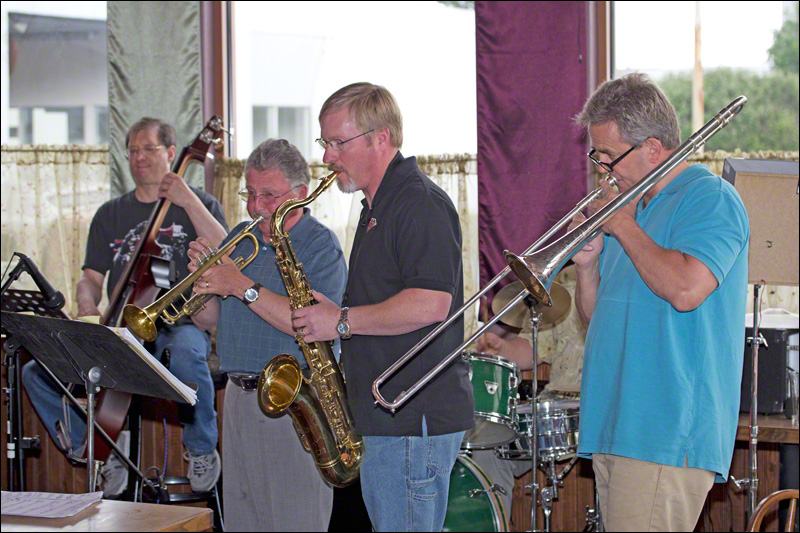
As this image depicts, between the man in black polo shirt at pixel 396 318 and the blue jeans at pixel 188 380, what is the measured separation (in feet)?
4.77

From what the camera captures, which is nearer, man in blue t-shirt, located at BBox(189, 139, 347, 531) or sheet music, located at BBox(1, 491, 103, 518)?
sheet music, located at BBox(1, 491, 103, 518)

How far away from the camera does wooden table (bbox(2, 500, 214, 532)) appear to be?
1539 millimetres

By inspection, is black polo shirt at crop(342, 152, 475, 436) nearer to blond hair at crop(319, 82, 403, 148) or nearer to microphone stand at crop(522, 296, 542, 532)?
blond hair at crop(319, 82, 403, 148)

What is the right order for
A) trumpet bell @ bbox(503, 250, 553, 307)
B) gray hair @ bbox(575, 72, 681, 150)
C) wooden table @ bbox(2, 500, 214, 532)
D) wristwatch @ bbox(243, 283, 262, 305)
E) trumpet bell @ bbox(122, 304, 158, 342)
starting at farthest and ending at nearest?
trumpet bell @ bbox(122, 304, 158, 342)
wristwatch @ bbox(243, 283, 262, 305)
gray hair @ bbox(575, 72, 681, 150)
trumpet bell @ bbox(503, 250, 553, 307)
wooden table @ bbox(2, 500, 214, 532)

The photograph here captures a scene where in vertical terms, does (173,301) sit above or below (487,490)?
above

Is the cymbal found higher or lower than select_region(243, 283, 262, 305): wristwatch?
lower

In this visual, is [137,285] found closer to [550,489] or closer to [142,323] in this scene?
[142,323]

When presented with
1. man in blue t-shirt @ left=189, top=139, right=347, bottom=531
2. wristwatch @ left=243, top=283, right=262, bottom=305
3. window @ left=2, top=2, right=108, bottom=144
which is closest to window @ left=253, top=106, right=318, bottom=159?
window @ left=2, top=2, right=108, bottom=144

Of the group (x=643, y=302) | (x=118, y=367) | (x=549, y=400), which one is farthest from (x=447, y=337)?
(x=549, y=400)

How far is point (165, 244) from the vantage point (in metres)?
3.92

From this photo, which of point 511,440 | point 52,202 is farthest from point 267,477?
point 52,202

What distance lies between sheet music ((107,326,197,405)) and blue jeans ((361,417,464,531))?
51 cm

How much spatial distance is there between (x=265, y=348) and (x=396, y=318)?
0.71 meters

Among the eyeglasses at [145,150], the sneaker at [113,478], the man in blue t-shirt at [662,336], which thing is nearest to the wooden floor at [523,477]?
the sneaker at [113,478]
